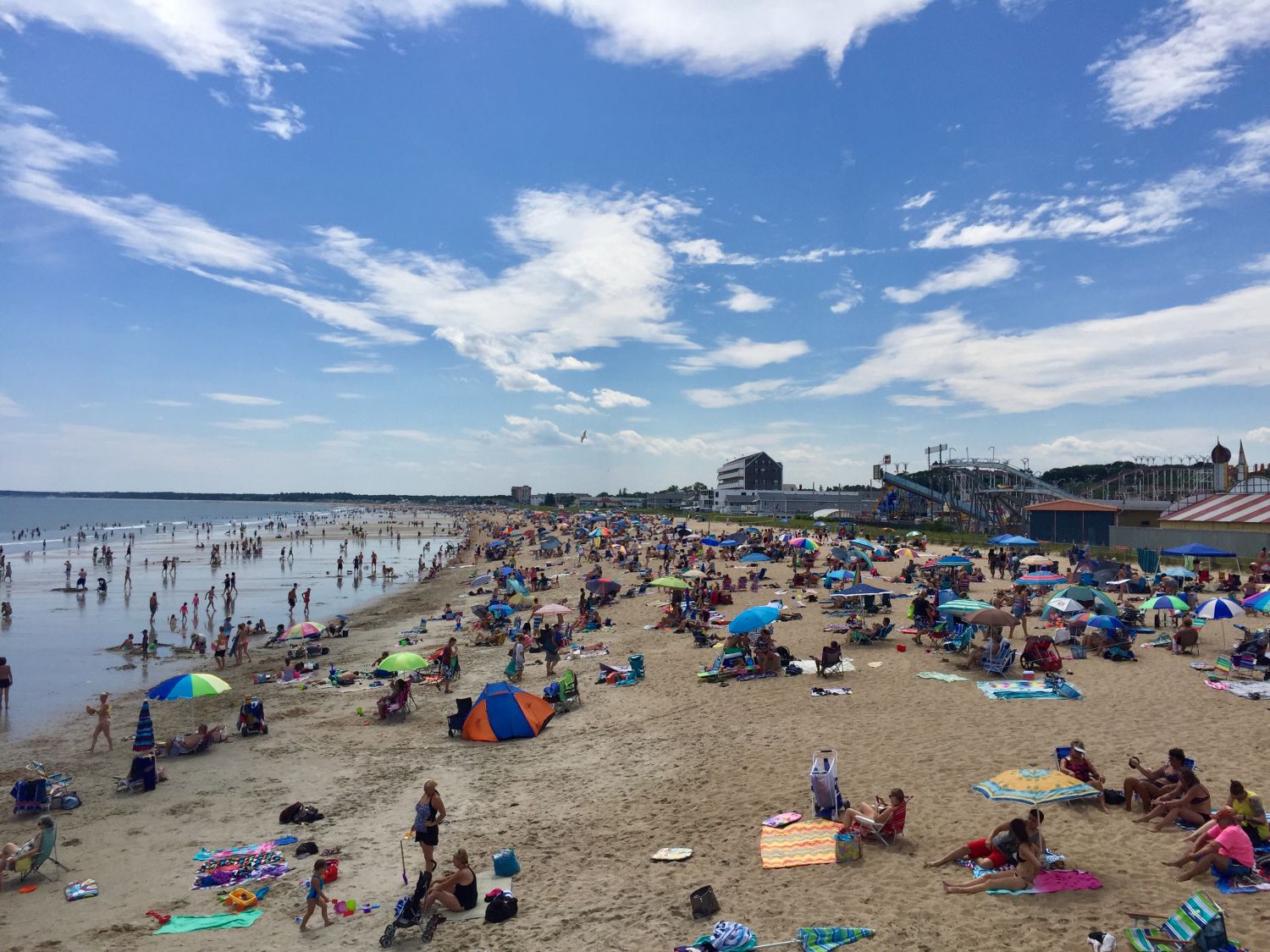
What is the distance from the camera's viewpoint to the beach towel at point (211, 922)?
7.55 meters

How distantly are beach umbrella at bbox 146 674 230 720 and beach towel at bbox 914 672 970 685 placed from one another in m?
13.0

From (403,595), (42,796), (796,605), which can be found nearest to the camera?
(42,796)

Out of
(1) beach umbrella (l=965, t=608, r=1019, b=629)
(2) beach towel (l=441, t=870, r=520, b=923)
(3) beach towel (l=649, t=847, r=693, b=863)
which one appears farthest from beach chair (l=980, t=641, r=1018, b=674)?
(2) beach towel (l=441, t=870, r=520, b=923)

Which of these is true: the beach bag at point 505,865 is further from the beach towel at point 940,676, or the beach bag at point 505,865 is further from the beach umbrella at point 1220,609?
the beach umbrella at point 1220,609

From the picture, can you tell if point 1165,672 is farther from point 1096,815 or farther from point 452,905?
point 452,905

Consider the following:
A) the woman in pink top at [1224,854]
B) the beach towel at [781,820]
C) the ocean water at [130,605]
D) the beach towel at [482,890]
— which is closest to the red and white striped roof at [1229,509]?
the woman in pink top at [1224,854]

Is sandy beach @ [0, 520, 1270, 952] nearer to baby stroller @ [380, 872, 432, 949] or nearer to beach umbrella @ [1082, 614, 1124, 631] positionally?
baby stroller @ [380, 872, 432, 949]

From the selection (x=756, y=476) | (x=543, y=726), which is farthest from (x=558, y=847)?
(x=756, y=476)

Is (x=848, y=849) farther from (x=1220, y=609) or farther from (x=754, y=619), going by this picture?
(x=1220, y=609)

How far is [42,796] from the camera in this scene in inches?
431

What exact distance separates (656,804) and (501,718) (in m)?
4.37

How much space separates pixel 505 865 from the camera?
7.99 m

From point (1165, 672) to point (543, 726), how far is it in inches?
459

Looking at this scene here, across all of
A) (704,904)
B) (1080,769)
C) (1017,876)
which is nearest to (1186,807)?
(1080,769)
